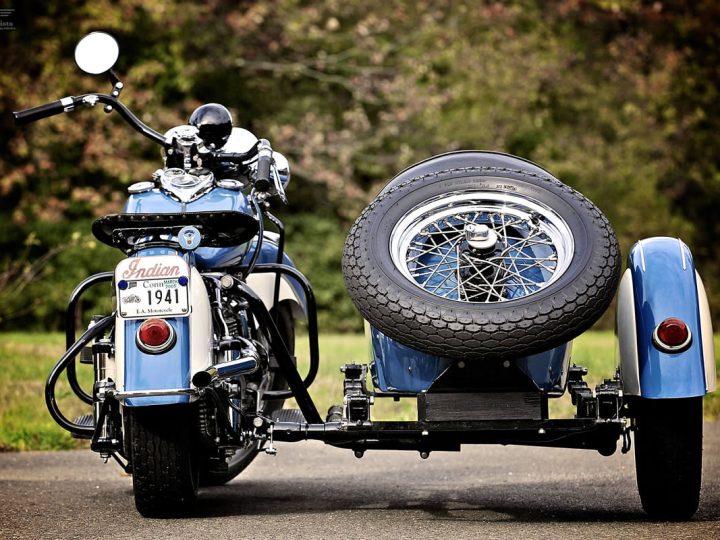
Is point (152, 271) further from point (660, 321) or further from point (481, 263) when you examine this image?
point (660, 321)

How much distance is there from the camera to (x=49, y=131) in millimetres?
21766

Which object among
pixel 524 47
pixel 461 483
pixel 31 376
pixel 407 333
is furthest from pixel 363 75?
pixel 407 333

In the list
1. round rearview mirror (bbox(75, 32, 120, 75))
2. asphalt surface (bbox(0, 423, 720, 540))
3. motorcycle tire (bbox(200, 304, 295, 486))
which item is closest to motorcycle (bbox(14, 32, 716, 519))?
asphalt surface (bbox(0, 423, 720, 540))

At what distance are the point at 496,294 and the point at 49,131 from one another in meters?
17.8

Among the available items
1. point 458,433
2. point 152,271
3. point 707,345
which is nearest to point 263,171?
point 152,271

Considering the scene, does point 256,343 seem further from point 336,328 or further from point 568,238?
point 336,328

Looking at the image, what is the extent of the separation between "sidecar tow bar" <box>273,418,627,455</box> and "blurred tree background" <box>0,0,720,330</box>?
658 inches

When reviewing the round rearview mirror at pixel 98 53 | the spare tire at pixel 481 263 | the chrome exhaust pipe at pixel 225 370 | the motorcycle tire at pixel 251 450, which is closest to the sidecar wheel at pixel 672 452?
the spare tire at pixel 481 263

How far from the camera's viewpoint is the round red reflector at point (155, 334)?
4.94 m

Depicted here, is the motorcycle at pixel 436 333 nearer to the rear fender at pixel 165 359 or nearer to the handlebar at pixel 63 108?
the rear fender at pixel 165 359

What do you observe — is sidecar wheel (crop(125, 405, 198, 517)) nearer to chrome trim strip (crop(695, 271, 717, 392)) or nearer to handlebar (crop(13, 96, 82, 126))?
handlebar (crop(13, 96, 82, 126))

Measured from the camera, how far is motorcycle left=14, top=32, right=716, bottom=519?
4.90 meters

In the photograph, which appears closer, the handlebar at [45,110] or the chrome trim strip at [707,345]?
the chrome trim strip at [707,345]

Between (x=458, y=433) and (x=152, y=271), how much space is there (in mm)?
1331
